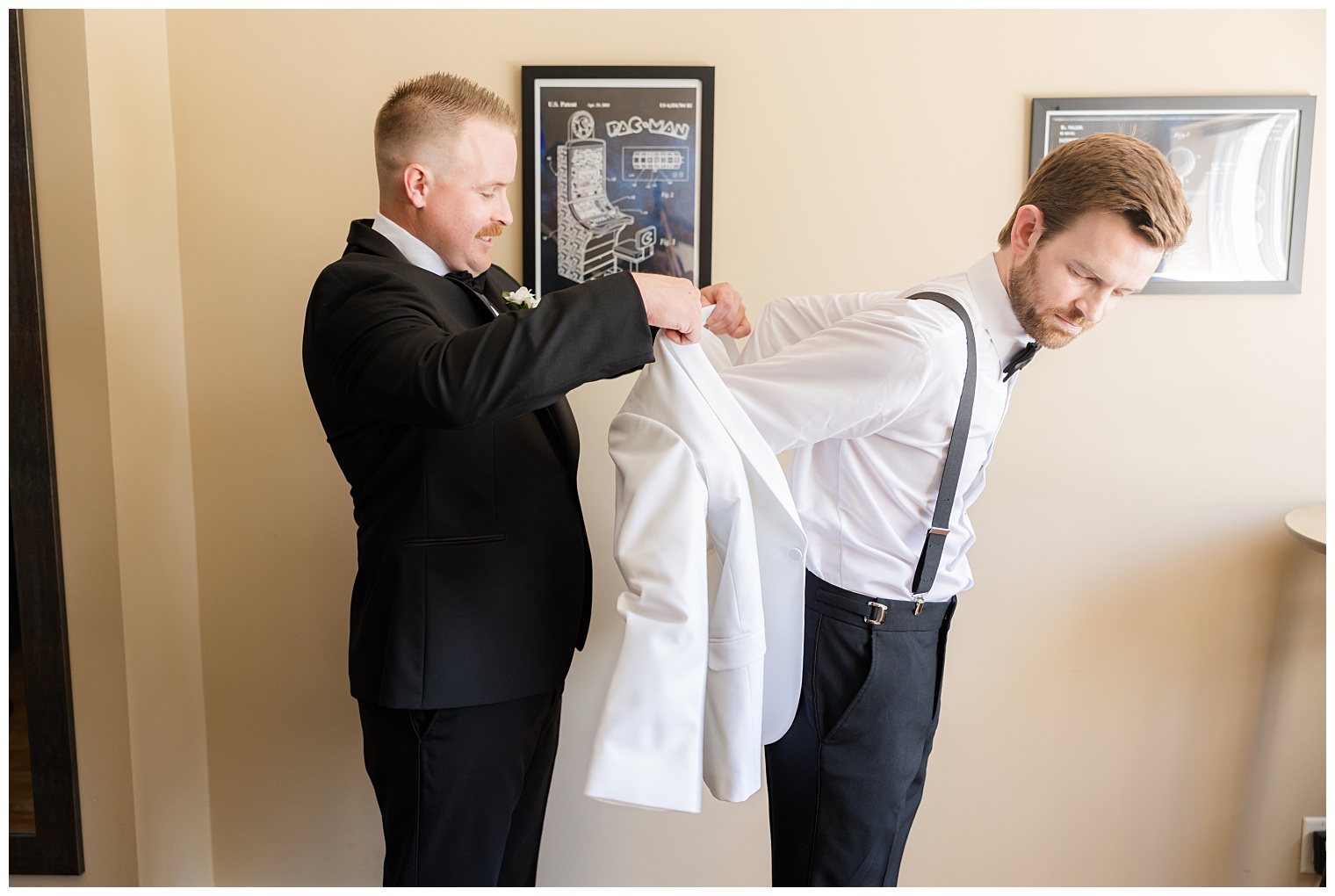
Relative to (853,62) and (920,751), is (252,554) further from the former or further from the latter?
(853,62)

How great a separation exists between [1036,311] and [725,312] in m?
0.55

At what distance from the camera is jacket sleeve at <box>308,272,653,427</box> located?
1.15 metres

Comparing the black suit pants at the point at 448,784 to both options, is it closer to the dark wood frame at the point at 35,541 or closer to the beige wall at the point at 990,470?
the beige wall at the point at 990,470

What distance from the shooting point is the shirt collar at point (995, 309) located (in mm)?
1456

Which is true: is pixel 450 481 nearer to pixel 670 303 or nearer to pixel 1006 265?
pixel 670 303

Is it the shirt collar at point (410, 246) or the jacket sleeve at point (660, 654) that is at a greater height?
the shirt collar at point (410, 246)

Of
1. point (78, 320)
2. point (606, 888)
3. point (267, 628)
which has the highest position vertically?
point (78, 320)

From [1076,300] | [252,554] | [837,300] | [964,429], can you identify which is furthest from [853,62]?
[252,554]

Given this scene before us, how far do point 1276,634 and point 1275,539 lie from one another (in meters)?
0.24

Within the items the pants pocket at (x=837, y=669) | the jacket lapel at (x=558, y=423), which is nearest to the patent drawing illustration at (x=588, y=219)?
the jacket lapel at (x=558, y=423)

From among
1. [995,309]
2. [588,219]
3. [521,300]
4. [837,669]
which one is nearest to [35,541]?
[521,300]

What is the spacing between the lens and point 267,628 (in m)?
2.20

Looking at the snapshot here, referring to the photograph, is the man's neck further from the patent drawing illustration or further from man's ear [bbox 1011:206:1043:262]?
the patent drawing illustration

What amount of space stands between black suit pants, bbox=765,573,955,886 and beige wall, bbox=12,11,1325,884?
769 millimetres
